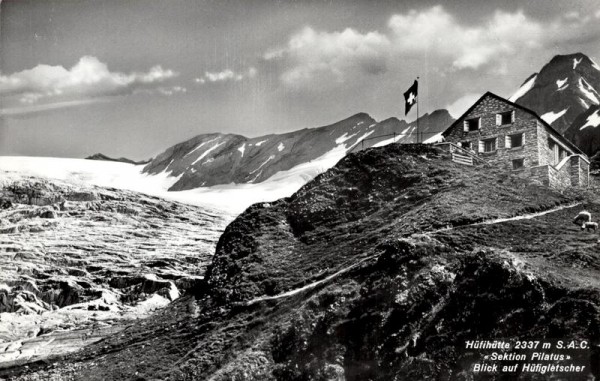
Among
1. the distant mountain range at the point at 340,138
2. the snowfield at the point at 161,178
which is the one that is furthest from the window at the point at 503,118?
the snowfield at the point at 161,178

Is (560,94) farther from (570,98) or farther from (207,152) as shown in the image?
(207,152)

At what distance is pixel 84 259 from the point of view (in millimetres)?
44375

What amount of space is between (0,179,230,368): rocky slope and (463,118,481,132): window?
725 inches

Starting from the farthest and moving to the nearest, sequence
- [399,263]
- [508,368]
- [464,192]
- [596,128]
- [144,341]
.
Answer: [596,128], [464,192], [144,341], [399,263], [508,368]

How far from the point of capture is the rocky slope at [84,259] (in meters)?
32.8

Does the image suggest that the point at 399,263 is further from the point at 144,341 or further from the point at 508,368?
the point at 144,341

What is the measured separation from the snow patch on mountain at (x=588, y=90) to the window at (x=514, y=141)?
34200mm

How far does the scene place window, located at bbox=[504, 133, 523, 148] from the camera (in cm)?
3216

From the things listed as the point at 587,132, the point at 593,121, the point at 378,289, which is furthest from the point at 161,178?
the point at 378,289

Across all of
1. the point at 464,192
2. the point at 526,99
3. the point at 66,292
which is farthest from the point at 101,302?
the point at 526,99

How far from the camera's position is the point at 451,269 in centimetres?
1176

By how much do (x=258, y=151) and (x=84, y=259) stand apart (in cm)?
5063

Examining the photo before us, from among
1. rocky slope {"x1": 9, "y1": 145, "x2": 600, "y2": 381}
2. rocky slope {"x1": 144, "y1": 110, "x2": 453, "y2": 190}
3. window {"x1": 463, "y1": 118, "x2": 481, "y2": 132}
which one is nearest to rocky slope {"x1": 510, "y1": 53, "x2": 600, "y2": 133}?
rocky slope {"x1": 144, "y1": 110, "x2": 453, "y2": 190}

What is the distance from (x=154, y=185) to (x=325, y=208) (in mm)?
75249
